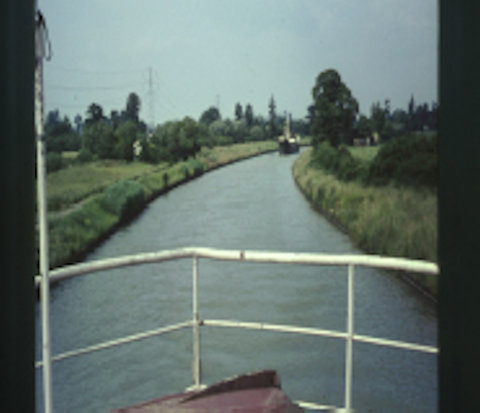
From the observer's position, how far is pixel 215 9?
490cm

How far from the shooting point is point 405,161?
4.82 meters

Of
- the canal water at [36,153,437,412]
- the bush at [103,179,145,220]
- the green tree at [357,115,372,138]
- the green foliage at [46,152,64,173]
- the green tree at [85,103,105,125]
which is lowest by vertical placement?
the canal water at [36,153,437,412]

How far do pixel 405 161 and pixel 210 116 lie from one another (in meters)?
1.66

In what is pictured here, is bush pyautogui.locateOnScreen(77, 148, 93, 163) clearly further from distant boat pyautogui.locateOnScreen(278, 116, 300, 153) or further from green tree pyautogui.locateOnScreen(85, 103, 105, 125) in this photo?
distant boat pyautogui.locateOnScreen(278, 116, 300, 153)

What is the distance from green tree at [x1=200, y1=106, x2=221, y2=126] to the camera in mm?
4452

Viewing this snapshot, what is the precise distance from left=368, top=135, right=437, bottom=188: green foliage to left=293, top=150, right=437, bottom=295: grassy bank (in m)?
0.17

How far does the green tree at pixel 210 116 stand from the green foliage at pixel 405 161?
1.33 metres

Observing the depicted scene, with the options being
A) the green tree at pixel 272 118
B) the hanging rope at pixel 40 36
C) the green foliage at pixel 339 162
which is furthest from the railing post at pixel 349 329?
the green tree at pixel 272 118

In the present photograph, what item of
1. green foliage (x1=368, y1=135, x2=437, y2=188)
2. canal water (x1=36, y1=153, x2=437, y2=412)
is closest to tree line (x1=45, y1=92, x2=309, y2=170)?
green foliage (x1=368, y1=135, x2=437, y2=188)

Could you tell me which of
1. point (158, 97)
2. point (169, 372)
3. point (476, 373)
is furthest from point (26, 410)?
point (169, 372)

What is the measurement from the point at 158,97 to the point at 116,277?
507 centimetres

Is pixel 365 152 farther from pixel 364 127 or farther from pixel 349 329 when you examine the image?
pixel 349 329

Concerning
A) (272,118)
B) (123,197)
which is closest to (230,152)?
(272,118)

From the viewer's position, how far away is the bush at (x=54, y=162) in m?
4.11
